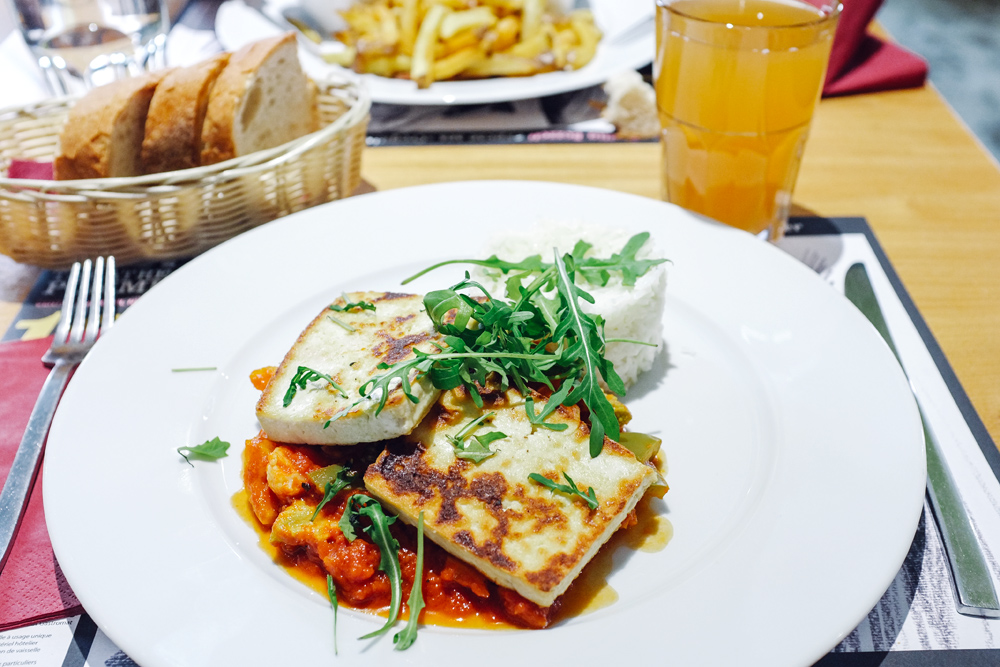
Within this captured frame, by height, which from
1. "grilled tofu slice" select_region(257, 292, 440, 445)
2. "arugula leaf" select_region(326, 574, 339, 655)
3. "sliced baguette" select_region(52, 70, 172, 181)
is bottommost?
"arugula leaf" select_region(326, 574, 339, 655)

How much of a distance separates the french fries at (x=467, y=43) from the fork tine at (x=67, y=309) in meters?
2.07

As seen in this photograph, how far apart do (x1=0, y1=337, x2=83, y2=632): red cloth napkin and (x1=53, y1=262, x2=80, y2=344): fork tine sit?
0.85 ft

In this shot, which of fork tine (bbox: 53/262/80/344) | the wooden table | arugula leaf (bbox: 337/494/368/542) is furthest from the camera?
the wooden table

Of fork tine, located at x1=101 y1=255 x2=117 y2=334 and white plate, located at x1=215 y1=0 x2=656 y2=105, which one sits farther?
white plate, located at x1=215 y1=0 x2=656 y2=105

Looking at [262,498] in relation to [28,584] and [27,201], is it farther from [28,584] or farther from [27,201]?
[27,201]

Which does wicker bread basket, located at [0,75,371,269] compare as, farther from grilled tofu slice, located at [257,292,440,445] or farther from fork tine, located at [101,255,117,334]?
grilled tofu slice, located at [257,292,440,445]

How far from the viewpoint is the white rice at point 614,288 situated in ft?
7.87

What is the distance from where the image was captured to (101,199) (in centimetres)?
267

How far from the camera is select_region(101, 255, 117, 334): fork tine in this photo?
262 cm

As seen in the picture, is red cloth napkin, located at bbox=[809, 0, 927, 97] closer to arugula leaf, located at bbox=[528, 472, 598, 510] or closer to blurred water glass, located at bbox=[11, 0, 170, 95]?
arugula leaf, located at bbox=[528, 472, 598, 510]

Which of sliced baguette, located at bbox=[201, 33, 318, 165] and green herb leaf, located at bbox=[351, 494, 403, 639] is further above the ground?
sliced baguette, located at bbox=[201, 33, 318, 165]

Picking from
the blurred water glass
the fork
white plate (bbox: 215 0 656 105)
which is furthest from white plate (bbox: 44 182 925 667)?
the blurred water glass

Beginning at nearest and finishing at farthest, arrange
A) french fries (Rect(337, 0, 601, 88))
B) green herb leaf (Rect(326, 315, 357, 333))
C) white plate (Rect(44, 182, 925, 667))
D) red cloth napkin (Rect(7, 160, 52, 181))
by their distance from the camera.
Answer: white plate (Rect(44, 182, 925, 667)) → green herb leaf (Rect(326, 315, 357, 333)) → red cloth napkin (Rect(7, 160, 52, 181)) → french fries (Rect(337, 0, 601, 88))

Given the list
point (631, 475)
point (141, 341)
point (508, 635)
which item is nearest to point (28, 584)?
point (141, 341)
